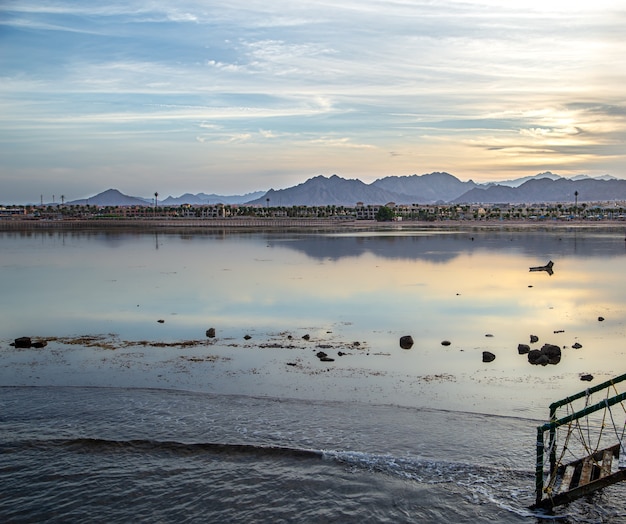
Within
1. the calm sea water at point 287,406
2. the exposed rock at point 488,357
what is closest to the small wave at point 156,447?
the calm sea water at point 287,406

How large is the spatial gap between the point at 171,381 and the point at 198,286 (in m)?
20.1

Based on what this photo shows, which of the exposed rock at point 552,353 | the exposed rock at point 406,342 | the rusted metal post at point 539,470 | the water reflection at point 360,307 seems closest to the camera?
the rusted metal post at point 539,470

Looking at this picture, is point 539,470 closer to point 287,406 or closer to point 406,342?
point 287,406

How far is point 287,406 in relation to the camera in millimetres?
13070

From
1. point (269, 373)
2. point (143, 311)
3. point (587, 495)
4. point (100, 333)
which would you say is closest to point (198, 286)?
point (143, 311)

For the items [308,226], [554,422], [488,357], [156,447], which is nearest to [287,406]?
[156,447]

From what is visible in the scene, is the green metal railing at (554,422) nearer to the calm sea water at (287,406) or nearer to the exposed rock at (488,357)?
the calm sea water at (287,406)

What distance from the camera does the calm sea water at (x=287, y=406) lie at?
9.29 metres

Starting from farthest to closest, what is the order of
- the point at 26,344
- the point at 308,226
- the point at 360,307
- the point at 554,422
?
the point at 308,226, the point at 360,307, the point at 26,344, the point at 554,422

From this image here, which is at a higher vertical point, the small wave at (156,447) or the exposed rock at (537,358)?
the exposed rock at (537,358)

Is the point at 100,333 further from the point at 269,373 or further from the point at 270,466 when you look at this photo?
the point at 270,466

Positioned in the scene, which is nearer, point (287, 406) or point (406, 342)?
point (287, 406)

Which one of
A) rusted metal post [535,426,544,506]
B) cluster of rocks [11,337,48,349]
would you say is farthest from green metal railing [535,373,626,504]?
cluster of rocks [11,337,48,349]

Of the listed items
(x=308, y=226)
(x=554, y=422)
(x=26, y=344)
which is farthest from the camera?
(x=308, y=226)
